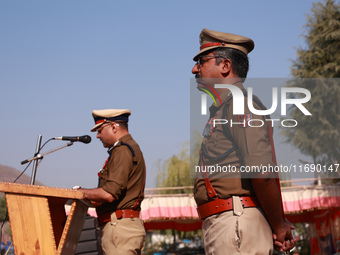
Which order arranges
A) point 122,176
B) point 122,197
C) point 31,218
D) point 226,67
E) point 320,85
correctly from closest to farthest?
point 226,67
point 31,218
point 122,176
point 122,197
point 320,85

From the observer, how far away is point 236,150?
8.59 ft

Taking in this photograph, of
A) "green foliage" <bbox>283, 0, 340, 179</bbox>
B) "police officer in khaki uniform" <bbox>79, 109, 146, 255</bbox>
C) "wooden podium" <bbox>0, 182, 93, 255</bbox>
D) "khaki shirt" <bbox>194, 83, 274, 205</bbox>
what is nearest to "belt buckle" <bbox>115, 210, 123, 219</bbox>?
"police officer in khaki uniform" <bbox>79, 109, 146, 255</bbox>

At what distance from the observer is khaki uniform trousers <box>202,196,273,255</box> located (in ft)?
8.10

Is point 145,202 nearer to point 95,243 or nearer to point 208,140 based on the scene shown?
point 95,243

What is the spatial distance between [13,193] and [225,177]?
4.69 feet

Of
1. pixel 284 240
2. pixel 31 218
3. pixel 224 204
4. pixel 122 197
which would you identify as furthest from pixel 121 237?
pixel 284 240

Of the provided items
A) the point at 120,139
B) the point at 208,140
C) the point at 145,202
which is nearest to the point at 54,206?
the point at 120,139

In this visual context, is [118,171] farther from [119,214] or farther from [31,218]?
[31,218]

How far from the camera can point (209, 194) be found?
103 inches

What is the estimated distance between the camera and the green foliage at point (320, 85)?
78.1ft

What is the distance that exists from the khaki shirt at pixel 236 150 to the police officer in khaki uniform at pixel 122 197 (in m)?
1.42

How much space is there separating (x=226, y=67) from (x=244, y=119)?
16.3 inches

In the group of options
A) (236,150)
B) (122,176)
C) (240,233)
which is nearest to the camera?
(240,233)

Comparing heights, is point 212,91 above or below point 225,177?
above
